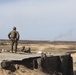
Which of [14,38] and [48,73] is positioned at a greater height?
[14,38]

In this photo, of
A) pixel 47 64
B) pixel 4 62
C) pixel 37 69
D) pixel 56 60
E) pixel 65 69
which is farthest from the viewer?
pixel 65 69

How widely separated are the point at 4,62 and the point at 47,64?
3290 mm

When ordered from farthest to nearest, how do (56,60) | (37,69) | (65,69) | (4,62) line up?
(65,69)
(56,60)
(37,69)
(4,62)

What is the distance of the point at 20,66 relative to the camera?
16719 millimetres

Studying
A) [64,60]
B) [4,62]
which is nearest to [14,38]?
[64,60]

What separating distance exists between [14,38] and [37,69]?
6.71 metres

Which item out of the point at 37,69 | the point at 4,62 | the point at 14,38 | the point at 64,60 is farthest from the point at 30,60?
the point at 14,38

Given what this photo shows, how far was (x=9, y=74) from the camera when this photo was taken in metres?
16.3

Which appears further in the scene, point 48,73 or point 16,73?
point 48,73

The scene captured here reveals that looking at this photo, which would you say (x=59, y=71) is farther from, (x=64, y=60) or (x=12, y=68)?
(x=12, y=68)

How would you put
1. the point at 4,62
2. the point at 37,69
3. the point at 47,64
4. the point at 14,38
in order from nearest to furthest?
the point at 4,62
the point at 37,69
the point at 47,64
the point at 14,38

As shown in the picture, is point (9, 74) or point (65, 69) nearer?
point (9, 74)

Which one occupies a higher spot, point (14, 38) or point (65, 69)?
point (14, 38)

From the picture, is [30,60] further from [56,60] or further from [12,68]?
[56,60]
